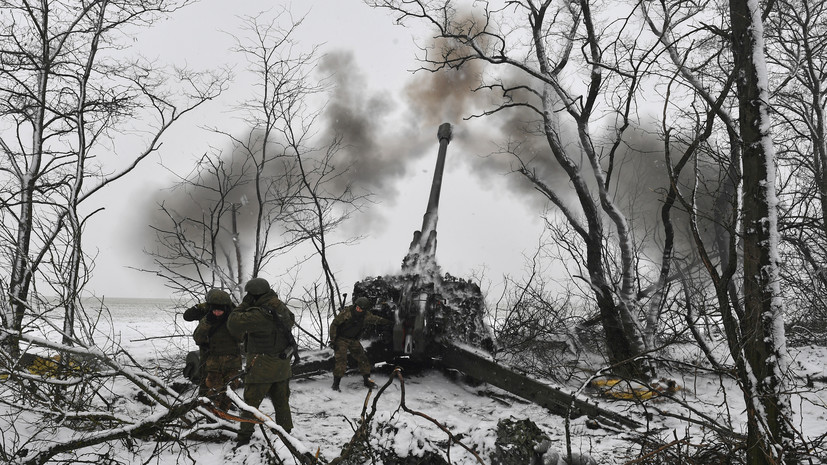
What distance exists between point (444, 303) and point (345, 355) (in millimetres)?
1711

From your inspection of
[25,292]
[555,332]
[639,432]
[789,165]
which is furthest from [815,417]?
[25,292]

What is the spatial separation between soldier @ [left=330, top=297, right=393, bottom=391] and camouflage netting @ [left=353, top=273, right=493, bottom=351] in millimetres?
561

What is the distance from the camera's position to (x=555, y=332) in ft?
29.7

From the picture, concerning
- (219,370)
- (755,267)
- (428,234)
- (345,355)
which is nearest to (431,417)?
(755,267)

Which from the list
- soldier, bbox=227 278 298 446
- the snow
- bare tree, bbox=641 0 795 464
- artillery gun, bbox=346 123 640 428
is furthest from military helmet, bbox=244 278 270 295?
bare tree, bbox=641 0 795 464

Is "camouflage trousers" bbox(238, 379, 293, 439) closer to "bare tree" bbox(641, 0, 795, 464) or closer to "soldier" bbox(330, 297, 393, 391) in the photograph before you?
"soldier" bbox(330, 297, 393, 391)

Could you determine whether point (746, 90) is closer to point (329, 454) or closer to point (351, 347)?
point (329, 454)

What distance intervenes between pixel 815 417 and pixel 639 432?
8.22ft

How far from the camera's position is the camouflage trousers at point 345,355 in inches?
286

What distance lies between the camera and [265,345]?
17.8 feet

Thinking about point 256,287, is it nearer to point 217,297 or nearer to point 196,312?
point 217,297

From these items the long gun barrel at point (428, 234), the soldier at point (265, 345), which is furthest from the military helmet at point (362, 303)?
the soldier at point (265, 345)

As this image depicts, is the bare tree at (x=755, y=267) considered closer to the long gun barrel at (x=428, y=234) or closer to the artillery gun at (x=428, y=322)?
the artillery gun at (x=428, y=322)

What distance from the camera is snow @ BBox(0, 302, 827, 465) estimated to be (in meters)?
3.73
